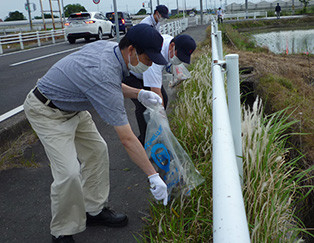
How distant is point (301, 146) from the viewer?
130 inches

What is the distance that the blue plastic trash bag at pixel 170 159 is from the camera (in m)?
2.69

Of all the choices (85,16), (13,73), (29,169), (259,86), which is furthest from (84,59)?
(85,16)

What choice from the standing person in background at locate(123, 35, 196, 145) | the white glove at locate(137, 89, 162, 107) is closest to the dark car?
the standing person in background at locate(123, 35, 196, 145)

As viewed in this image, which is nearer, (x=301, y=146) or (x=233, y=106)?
(x=233, y=106)

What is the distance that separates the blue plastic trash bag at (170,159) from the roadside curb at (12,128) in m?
2.52

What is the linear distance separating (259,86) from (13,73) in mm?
7594

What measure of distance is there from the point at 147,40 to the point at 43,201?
76.0 inches

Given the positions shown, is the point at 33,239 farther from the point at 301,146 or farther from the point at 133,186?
the point at 301,146

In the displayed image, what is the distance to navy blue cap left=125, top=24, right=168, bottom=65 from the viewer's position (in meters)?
2.23

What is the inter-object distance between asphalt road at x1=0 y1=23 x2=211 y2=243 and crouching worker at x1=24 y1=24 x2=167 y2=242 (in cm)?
15

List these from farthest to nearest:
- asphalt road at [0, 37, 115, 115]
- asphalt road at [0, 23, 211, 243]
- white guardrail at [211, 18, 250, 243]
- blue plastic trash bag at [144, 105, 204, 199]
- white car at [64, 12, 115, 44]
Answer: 1. white car at [64, 12, 115, 44]
2. asphalt road at [0, 37, 115, 115]
3. asphalt road at [0, 23, 211, 243]
4. blue plastic trash bag at [144, 105, 204, 199]
5. white guardrail at [211, 18, 250, 243]

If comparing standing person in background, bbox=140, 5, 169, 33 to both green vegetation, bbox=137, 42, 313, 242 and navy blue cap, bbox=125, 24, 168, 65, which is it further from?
navy blue cap, bbox=125, 24, 168, 65

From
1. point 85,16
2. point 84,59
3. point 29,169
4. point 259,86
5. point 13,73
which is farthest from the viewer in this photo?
point 85,16

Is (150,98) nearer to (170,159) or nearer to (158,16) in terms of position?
(170,159)
